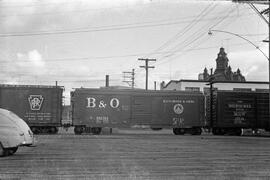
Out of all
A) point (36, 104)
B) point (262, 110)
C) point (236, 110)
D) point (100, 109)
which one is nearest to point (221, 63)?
point (262, 110)

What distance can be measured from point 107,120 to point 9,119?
2058 centimetres

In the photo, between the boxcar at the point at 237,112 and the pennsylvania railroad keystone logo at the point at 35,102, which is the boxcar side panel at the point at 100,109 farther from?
the boxcar at the point at 237,112

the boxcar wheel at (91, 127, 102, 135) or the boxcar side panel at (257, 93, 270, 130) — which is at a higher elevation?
the boxcar side panel at (257, 93, 270, 130)

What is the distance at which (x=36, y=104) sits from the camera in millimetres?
34344

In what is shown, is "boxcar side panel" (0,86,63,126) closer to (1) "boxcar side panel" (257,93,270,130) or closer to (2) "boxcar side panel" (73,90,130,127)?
(2) "boxcar side panel" (73,90,130,127)

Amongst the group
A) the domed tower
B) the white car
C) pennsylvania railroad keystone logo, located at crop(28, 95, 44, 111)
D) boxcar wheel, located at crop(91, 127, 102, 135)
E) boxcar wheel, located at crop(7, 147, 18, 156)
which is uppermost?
the domed tower

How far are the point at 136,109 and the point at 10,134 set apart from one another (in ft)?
71.8

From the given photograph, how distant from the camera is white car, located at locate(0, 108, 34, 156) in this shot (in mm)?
14094

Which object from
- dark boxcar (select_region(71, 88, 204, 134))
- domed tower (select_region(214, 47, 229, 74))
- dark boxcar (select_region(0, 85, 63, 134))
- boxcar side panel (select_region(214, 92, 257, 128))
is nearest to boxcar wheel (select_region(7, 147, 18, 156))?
dark boxcar (select_region(0, 85, 63, 134))

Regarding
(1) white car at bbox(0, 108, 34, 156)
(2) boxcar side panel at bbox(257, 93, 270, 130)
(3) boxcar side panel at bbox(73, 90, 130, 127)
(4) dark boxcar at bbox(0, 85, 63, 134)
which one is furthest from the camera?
(2) boxcar side panel at bbox(257, 93, 270, 130)

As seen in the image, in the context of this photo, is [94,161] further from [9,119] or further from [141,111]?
[141,111]

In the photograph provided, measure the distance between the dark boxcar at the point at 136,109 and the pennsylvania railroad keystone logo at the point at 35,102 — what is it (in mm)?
2672

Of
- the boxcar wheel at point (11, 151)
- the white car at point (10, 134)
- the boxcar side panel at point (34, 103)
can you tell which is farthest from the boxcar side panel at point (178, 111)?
the white car at point (10, 134)

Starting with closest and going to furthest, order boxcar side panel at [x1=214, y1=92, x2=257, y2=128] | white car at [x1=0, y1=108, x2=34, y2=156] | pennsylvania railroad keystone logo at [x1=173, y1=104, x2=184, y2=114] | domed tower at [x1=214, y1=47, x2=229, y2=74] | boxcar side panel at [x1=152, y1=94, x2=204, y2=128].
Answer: white car at [x1=0, y1=108, x2=34, y2=156] → boxcar side panel at [x1=152, y1=94, x2=204, y2=128] → pennsylvania railroad keystone logo at [x1=173, y1=104, x2=184, y2=114] → boxcar side panel at [x1=214, y1=92, x2=257, y2=128] → domed tower at [x1=214, y1=47, x2=229, y2=74]
